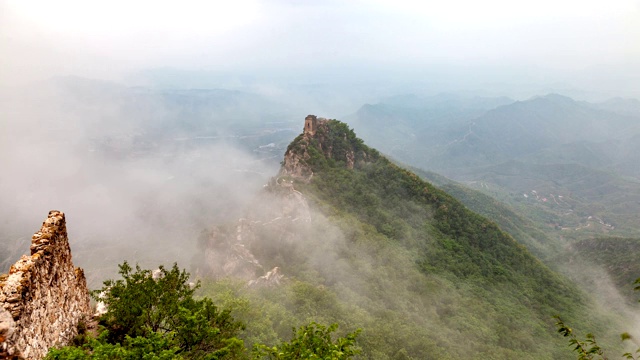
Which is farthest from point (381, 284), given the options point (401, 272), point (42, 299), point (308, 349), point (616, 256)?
point (616, 256)

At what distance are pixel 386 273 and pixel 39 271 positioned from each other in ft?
191

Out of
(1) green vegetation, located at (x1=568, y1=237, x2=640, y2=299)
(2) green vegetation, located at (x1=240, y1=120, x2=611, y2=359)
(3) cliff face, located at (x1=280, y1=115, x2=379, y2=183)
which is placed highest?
(3) cliff face, located at (x1=280, y1=115, x2=379, y2=183)

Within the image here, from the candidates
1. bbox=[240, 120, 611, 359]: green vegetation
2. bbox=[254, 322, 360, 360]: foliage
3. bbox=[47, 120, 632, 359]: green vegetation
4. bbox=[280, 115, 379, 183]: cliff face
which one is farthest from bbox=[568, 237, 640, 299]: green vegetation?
bbox=[254, 322, 360, 360]: foliage

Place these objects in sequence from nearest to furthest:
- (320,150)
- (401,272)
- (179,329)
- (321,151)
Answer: (179,329), (401,272), (320,150), (321,151)

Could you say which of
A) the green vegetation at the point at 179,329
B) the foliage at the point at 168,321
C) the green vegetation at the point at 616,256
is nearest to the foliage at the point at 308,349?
the green vegetation at the point at 179,329

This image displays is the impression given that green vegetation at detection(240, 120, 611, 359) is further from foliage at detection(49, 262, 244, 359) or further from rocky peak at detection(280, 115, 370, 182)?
foliage at detection(49, 262, 244, 359)

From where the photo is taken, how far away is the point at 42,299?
13867mm

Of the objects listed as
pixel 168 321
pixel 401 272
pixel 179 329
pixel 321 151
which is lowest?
pixel 401 272

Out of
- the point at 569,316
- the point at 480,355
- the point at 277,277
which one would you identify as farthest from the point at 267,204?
the point at 569,316

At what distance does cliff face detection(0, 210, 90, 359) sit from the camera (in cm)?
1141

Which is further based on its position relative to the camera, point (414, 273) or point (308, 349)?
point (414, 273)

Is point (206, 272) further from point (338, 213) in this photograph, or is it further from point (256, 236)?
point (338, 213)

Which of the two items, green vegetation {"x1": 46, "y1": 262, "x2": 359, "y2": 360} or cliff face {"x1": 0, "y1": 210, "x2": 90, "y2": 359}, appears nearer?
cliff face {"x1": 0, "y1": 210, "x2": 90, "y2": 359}

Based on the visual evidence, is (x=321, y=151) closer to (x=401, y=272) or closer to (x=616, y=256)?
(x=401, y=272)
